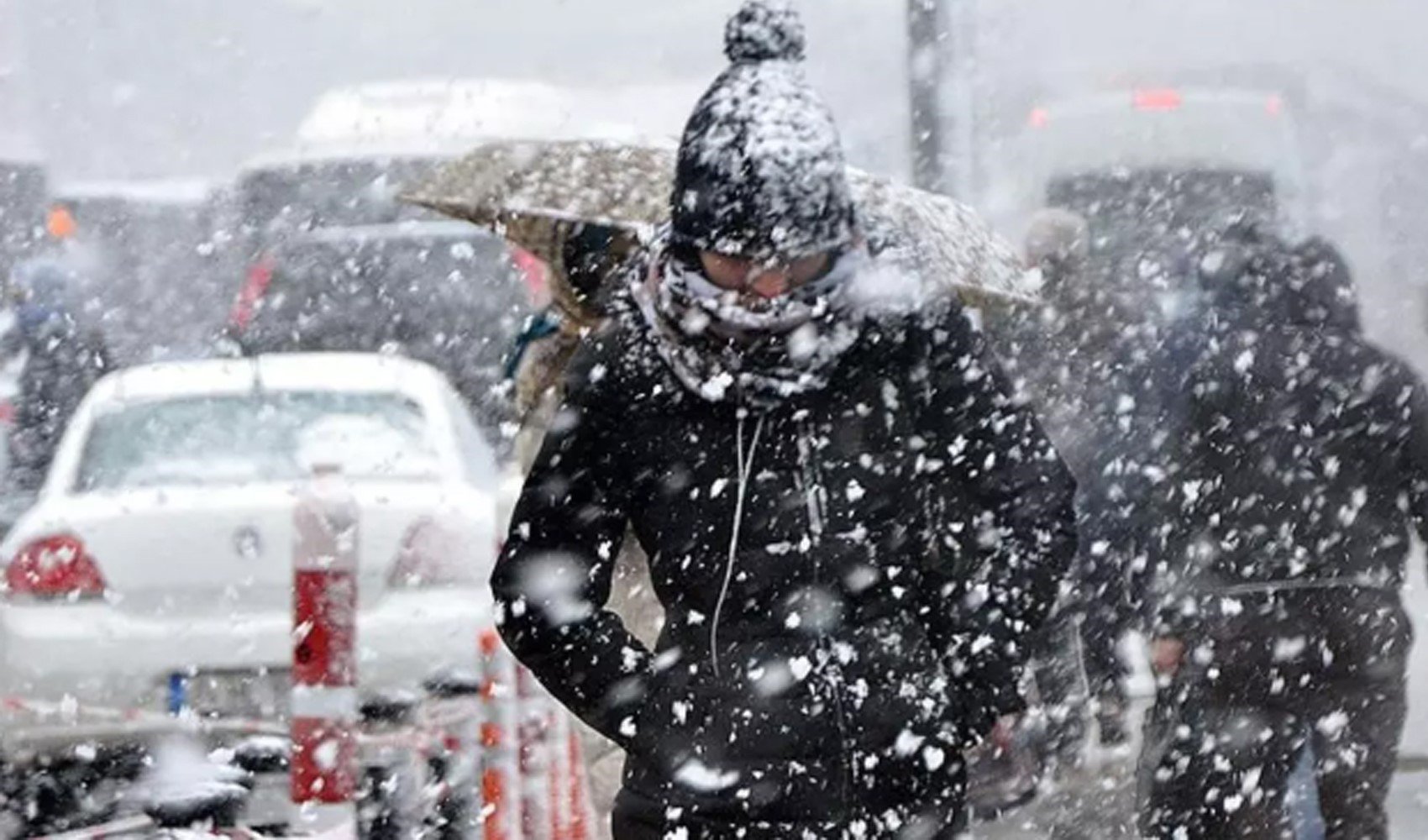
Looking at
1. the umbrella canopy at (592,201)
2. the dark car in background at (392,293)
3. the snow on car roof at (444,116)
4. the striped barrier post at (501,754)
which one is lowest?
the dark car in background at (392,293)

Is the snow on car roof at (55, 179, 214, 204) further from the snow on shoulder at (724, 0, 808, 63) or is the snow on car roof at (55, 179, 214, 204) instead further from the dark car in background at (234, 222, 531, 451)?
the snow on shoulder at (724, 0, 808, 63)

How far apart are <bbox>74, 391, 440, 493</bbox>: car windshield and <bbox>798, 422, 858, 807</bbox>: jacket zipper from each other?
203 inches

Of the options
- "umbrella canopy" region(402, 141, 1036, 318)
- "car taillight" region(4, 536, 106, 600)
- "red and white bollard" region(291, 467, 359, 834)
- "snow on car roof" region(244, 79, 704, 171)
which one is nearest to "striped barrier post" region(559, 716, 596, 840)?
"red and white bollard" region(291, 467, 359, 834)

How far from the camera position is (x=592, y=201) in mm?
5719

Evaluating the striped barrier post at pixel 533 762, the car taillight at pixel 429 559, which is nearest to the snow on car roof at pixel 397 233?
the car taillight at pixel 429 559

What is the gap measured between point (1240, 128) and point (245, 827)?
1960 centimetres

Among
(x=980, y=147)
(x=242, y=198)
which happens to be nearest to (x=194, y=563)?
(x=242, y=198)

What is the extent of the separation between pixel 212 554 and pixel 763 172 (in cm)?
532

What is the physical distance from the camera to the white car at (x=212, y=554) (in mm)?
8875

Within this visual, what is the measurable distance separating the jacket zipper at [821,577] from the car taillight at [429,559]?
5346 millimetres

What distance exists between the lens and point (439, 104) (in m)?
21.2

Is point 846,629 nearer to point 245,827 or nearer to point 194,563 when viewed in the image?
point 245,827

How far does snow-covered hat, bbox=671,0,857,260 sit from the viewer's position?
12.7 ft

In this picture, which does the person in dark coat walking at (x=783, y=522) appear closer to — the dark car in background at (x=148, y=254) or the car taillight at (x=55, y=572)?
the car taillight at (x=55, y=572)
